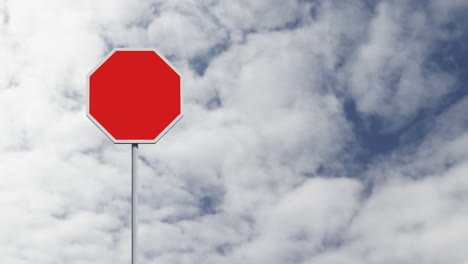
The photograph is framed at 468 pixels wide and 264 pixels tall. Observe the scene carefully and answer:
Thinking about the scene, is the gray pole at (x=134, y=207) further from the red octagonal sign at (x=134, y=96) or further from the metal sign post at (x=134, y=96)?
the red octagonal sign at (x=134, y=96)

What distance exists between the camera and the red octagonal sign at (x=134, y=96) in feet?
21.7

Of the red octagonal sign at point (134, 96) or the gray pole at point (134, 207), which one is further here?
the red octagonal sign at point (134, 96)

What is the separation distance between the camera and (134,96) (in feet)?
22.7

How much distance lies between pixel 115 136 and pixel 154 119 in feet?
1.75

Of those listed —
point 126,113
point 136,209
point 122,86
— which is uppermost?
point 122,86

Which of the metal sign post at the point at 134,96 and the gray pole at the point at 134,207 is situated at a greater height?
the metal sign post at the point at 134,96

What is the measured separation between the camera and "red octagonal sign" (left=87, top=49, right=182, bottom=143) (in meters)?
6.61

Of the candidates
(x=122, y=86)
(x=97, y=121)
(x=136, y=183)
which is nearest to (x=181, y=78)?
(x=122, y=86)

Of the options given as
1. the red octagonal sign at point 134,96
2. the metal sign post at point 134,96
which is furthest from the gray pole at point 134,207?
the red octagonal sign at point 134,96

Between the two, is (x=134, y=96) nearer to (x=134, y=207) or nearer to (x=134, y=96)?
(x=134, y=96)

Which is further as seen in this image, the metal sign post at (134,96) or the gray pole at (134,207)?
the metal sign post at (134,96)

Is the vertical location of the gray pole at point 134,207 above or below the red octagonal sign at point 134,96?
below

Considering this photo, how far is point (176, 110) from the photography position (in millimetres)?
6762

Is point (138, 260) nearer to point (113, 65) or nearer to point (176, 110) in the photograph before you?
point (176, 110)
